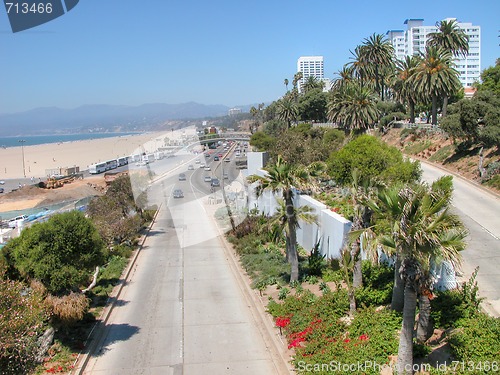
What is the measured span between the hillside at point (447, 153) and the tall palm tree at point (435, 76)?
425 centimetres

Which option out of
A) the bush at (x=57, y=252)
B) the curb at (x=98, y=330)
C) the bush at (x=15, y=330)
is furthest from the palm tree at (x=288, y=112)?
the bush at (x=15, y=330)

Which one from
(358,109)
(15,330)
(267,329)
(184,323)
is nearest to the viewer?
(15,330)

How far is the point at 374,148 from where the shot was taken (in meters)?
25.9

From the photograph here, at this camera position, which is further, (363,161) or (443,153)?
(443,153)

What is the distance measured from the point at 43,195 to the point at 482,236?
225 feet

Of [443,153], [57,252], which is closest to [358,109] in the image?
[443,153]

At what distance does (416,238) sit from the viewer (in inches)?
379

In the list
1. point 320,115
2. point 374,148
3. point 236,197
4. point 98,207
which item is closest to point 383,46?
point 320,115

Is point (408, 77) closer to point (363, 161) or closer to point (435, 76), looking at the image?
point (435, 76)

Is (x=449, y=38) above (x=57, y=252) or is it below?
above

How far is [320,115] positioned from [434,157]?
50.7 meters

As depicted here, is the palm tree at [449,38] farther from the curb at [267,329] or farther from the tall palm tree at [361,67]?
the curb at [267,329]

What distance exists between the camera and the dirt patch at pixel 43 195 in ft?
217

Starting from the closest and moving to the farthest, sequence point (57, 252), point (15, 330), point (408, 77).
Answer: point (15, 330), point (57, 252), point (408, 77)
